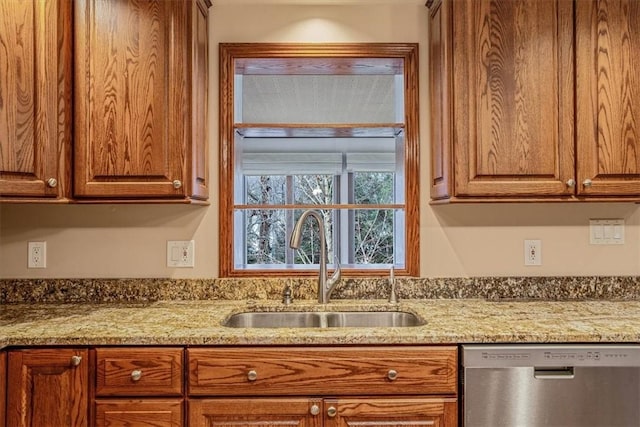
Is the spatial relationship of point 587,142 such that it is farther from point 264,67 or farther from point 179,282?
point 179,282

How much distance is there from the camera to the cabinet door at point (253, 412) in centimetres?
151

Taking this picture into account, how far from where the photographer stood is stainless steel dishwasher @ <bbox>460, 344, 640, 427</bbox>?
4.92 feet

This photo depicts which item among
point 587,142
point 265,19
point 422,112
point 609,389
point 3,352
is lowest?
point 609,389

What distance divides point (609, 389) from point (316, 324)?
3.43ft

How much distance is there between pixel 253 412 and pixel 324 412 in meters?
0.22

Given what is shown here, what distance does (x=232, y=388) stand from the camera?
4.97 feet

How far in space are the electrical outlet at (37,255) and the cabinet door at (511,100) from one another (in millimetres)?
1792

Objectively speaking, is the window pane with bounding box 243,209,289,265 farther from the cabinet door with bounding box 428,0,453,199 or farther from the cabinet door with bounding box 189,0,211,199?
the cabinet door with bounding box 428,0,453,199

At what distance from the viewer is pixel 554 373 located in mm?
1518

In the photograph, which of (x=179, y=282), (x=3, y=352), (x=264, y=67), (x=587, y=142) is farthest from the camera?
(x=264, y=67)

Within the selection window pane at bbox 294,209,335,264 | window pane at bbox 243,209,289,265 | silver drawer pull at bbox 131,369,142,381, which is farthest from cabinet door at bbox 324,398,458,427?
window pane at bbox 243,209,289,265

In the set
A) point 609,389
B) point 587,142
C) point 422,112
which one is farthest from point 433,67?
point 609,389

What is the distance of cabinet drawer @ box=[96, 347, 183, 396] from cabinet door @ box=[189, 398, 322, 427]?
0.33 feet

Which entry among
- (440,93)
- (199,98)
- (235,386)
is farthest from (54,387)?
(440,93)
